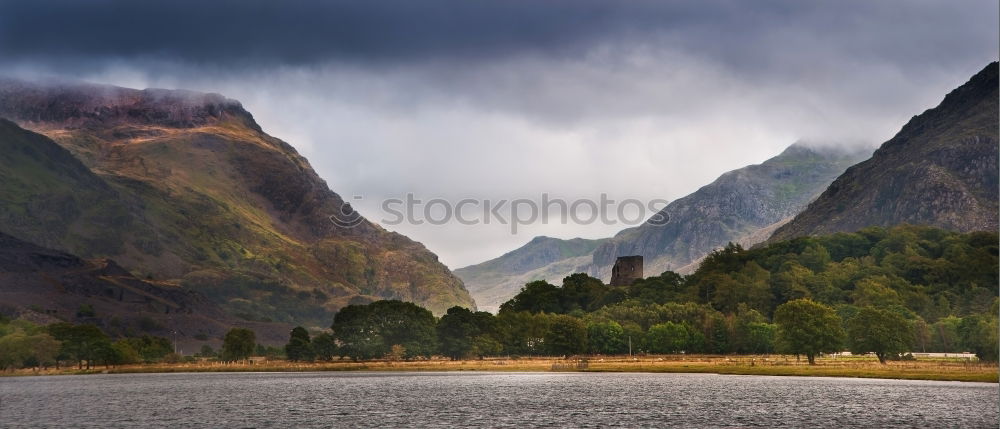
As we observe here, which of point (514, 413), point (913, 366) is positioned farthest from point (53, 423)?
point (913, 366)

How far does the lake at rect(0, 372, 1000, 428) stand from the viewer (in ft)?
355

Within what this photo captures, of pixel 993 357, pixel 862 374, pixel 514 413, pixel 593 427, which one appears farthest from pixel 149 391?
pixel 993 357

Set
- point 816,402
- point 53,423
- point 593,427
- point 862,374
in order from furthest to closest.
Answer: point 862,374
point 816,402
point 53,423
point 593,427

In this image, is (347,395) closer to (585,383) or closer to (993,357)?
(585,383)

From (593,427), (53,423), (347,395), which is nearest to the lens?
(593,427)

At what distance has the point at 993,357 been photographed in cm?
19425

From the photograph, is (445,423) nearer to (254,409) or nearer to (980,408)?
(254,409)

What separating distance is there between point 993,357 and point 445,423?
142884 millimetres

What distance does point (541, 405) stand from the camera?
5276 inches

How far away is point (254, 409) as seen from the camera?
135500 mm

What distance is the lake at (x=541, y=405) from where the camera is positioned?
108 m

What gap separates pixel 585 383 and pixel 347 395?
53974 millimetres

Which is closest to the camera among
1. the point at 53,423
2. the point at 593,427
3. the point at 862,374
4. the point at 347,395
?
the point at 593,427

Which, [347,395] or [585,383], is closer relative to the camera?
[347,395]
